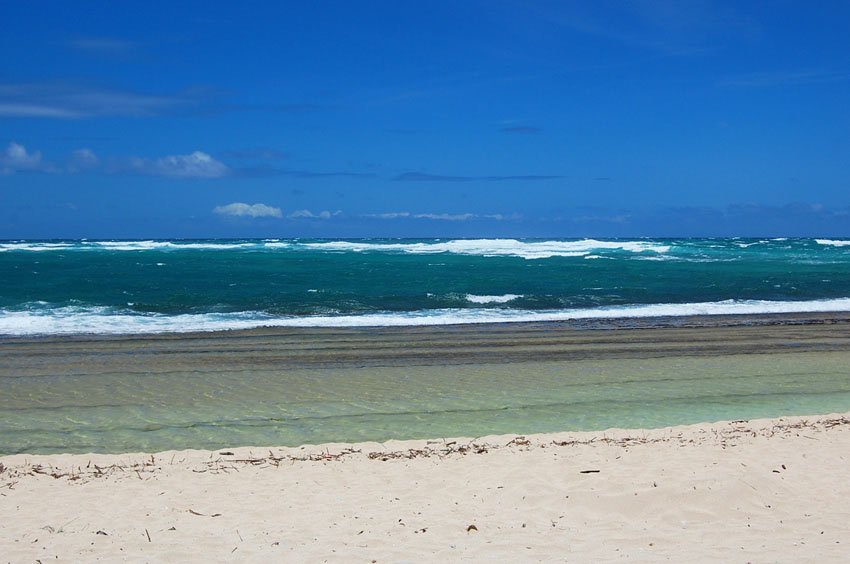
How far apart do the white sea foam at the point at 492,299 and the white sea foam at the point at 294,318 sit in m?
1.90

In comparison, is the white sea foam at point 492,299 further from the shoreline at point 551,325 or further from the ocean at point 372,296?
the shoreline at point 551,325

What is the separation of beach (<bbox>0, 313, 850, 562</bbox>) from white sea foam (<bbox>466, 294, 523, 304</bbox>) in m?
9.89

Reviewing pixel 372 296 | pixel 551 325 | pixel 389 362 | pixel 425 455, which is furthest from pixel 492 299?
pixel 425 455

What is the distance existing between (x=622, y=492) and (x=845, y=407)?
583 cm

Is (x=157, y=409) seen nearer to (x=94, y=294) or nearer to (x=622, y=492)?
(x=622, y=492)

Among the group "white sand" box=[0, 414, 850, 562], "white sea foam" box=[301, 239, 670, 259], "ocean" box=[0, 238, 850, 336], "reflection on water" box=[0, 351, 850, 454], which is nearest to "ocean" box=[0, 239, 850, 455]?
"reflection on water" box=[0, 351, 850, 454]

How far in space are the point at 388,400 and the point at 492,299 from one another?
15471mm

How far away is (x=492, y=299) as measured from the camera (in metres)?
25.8

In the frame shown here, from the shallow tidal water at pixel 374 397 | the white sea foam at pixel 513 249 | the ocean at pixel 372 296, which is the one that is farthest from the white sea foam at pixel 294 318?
the white sea foam at pixel 513 249

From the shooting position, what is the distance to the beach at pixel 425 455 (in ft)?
17.5

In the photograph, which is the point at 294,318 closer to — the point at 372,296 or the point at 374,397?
the point at 372,296

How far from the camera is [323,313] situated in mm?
22172

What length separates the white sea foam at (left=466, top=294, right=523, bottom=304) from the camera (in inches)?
985

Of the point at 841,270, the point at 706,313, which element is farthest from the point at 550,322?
the point at 841,270
